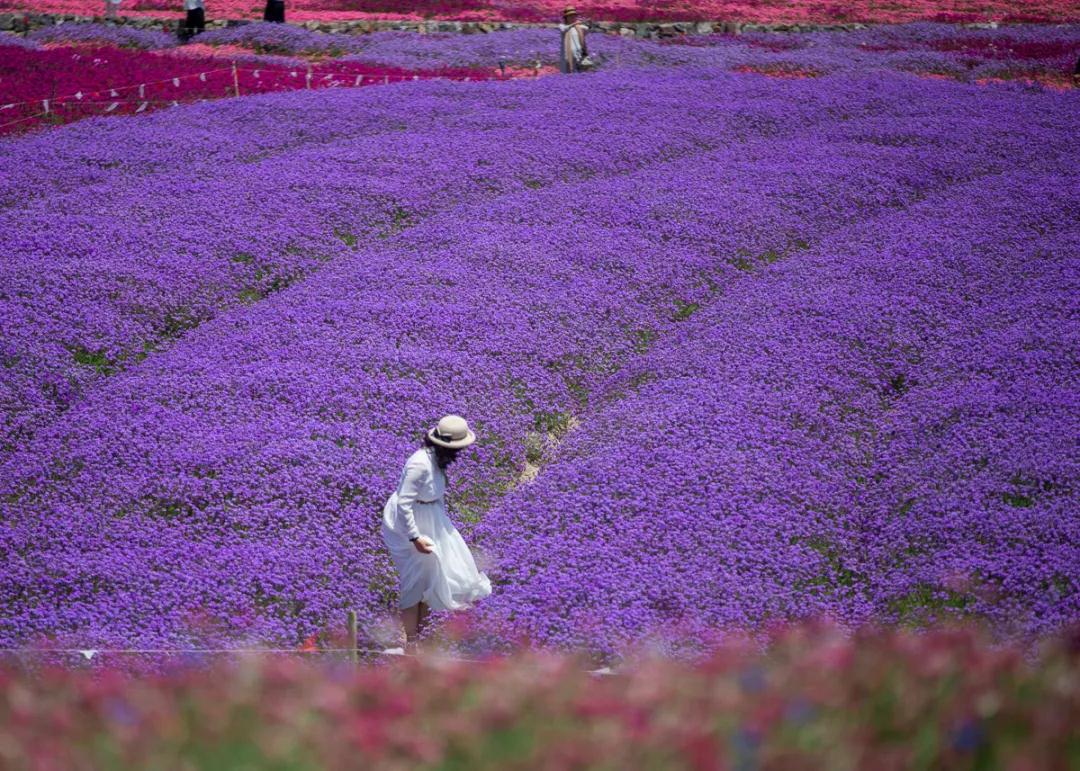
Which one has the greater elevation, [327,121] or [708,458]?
[327,121]

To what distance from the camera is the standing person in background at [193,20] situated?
32.0 metres

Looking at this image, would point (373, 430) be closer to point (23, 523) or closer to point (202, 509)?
point (202, 509)

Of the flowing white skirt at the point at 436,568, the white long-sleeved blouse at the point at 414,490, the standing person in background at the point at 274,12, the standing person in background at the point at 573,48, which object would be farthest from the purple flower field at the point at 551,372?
the standing person in background at the point at 274,12

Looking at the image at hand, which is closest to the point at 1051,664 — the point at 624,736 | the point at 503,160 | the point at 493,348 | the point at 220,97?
the point at 624,736

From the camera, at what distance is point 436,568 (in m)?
7.91

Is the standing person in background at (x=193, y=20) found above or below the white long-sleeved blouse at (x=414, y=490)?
above

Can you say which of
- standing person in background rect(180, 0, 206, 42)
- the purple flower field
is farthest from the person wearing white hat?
standing person in background rect(180, 0, 206, 42)

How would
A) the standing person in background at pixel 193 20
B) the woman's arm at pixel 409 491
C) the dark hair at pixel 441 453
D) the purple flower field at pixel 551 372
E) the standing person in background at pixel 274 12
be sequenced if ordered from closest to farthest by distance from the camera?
the woman's arm at pixel 409 491 < the dark hair at pixel 441 453 < the purple flower field at pixel 551 372 < the standing person in background at pixel 193 20 < the standing person in background at pixel 274 12

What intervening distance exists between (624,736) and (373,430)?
756 centimetres

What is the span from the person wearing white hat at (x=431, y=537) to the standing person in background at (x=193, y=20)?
27582 mm

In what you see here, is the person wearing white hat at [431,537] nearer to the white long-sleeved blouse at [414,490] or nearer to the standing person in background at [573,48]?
the white long-sleeved blouse at [414,490]

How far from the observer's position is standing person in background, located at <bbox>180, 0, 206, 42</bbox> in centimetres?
3200

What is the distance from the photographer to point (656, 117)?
849 inches

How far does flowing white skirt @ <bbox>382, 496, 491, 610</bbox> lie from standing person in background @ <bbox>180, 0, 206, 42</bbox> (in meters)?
27.6
